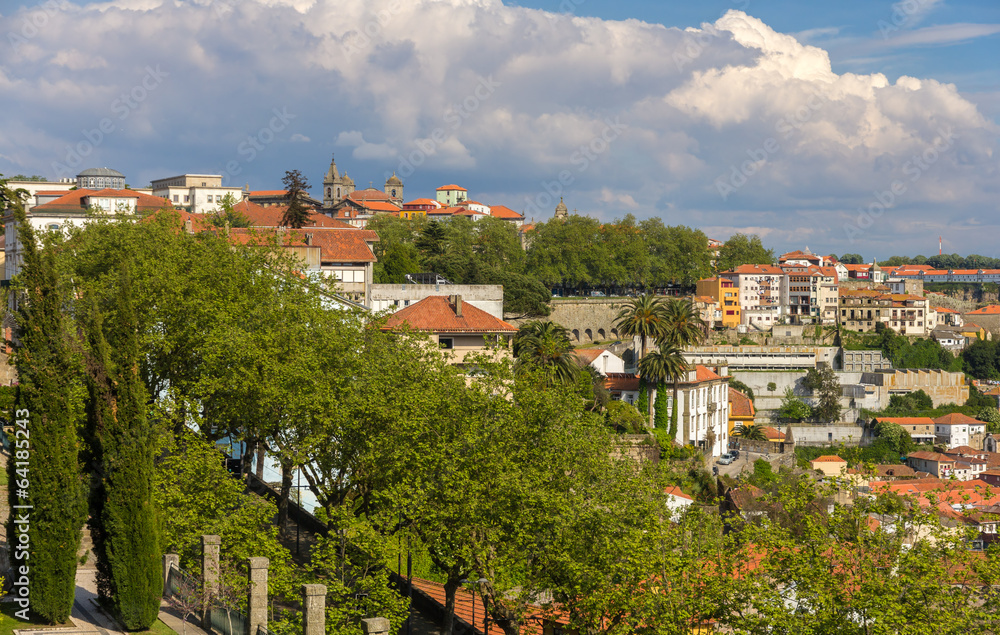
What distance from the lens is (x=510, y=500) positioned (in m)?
19.8

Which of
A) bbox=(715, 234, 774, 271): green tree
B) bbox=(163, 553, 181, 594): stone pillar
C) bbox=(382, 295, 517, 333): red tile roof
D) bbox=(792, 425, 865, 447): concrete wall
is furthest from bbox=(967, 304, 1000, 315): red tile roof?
bbox=(163, 553, 181, 594): stone pillar

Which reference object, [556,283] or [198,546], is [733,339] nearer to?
[556,283]

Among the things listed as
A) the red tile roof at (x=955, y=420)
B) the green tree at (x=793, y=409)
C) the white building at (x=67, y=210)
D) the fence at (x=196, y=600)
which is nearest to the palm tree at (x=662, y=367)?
the white building at (x=67, y=210)

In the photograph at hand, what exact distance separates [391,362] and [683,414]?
150 feet

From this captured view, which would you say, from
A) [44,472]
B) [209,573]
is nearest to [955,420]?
[209,573]

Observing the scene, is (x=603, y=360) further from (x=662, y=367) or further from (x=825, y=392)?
(x=825, y=392)

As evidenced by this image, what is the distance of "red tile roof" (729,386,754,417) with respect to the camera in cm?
Result: 8644

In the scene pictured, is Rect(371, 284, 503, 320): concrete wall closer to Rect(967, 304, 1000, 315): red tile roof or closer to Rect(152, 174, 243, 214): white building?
Rect(152, 174, 243, 214): white building

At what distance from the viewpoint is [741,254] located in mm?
141125

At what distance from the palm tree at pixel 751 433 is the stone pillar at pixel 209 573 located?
66.7 meters

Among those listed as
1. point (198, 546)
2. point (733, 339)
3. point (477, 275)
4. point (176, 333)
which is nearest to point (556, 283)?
point (733, 339)

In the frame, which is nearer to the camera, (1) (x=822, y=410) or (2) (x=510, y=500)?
(2) (x=510, y=500)

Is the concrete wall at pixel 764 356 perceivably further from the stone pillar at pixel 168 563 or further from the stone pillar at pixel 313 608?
the stone pillar at pixel 313 608

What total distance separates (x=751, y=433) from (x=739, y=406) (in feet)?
20.2
